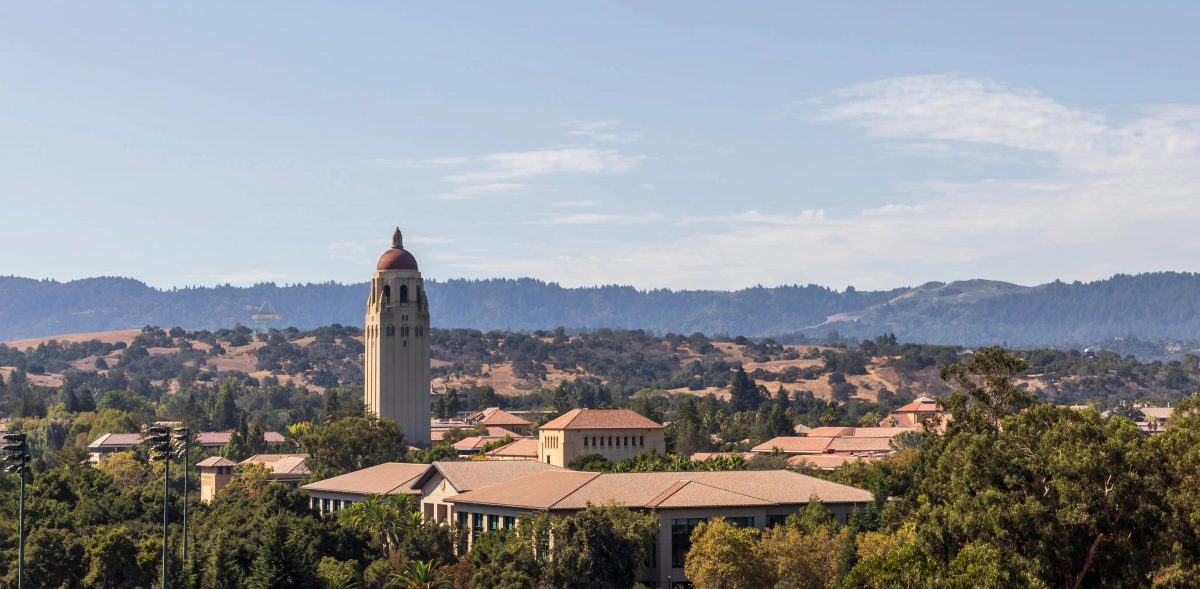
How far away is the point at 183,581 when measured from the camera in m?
86.4

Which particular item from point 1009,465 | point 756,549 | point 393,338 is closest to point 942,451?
point 1009,465

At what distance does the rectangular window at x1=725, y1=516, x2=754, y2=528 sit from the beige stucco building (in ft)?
139

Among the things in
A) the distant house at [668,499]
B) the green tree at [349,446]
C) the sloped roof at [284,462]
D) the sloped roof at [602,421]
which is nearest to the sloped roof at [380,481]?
the distant house at [668,499]

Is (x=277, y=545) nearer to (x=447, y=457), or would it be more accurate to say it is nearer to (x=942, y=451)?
(x=942, y=451)

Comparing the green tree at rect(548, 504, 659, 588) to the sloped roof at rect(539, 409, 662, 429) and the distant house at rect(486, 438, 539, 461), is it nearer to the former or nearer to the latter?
the sloped roof at rect(539, 409, 662, 429)

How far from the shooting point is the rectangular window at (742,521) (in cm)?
9325

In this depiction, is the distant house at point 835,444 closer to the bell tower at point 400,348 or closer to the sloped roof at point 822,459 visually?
the sloped roof at point 822,459

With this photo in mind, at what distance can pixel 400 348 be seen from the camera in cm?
18200

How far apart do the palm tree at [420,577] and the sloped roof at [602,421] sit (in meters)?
46.7

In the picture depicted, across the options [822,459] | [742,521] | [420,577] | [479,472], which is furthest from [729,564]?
[822,459]

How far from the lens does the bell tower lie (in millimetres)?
180500

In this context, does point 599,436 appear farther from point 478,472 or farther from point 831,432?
point 831,432

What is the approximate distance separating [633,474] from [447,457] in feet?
160

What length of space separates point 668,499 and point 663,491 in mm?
2757
